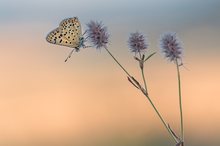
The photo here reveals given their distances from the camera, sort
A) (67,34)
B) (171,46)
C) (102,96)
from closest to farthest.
A: (171,46), (67,34), (102,96)

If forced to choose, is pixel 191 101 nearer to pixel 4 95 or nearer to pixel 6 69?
pixel 4 95

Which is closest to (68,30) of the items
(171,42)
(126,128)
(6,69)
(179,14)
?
(171,42)

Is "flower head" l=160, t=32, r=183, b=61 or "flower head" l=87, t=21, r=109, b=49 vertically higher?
"flower head" l=87, t=21, r=109, b=49

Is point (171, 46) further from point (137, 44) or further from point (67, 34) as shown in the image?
point (67, 34)

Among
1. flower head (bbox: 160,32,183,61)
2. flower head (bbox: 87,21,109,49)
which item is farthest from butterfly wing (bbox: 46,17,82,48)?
flower head (bbox: 160,32,183,61)

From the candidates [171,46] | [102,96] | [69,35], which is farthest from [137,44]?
[102,96]

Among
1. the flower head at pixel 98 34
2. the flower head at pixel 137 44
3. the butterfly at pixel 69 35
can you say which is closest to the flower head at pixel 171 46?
the flower head at pixel 137 44

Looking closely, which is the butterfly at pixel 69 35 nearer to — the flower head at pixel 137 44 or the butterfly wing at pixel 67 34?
the butterfly wing at pixel 67 34

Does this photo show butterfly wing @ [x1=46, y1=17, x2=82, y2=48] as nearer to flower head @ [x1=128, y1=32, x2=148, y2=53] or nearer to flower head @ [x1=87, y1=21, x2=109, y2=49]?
flower head @ [x1=87, y1=21, x2=109, y2=49]
